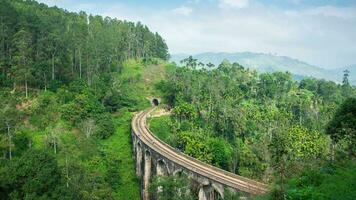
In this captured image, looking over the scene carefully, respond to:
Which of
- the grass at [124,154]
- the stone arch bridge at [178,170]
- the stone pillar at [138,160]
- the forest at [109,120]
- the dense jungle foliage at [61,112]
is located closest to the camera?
the dense jungle foliage at [61,112]

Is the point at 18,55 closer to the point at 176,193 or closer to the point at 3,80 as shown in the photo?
the point at 3,80

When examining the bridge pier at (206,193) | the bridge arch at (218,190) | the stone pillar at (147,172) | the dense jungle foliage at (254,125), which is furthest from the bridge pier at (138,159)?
Result: the bridge arch at (218,190)

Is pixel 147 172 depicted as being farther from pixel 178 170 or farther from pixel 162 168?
pixel 178 170

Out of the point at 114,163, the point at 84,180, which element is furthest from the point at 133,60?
the point at 84,180

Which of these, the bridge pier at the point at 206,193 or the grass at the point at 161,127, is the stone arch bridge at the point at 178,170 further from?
the grass at the point at 161,127

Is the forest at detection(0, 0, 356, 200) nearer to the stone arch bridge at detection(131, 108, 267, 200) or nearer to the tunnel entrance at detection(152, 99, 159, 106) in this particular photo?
the tunnel entrance at detection(152, 99, 159, 106)

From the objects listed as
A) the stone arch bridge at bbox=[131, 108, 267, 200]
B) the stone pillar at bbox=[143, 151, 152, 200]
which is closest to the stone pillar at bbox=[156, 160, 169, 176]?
the stone arch bridge at bbox=[131, 108, 267, 200]
